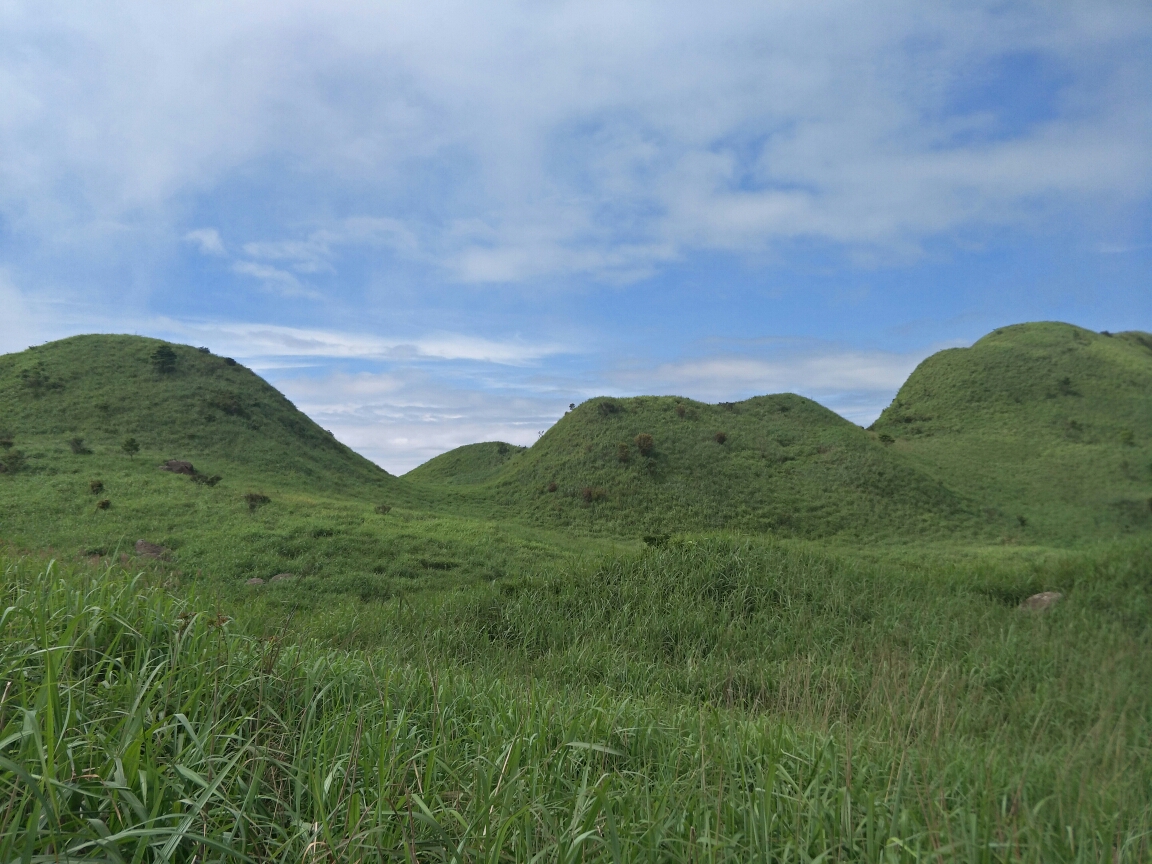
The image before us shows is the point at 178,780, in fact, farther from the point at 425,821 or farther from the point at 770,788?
the point at 770,788

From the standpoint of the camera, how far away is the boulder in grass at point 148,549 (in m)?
18.5

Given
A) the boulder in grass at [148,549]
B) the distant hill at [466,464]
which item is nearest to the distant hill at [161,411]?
the distant hill at [466,464]

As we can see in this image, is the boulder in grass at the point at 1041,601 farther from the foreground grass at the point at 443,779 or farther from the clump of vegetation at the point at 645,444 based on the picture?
the clump of vegetation at the point at 645,444

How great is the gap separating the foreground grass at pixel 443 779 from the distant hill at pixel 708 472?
1991 cm

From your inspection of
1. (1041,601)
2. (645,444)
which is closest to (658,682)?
(1041,601)

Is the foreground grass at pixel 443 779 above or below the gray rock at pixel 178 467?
below

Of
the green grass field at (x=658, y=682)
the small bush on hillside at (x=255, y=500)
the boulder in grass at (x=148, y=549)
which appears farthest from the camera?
the small bush on hillside at (x=255, y=500)

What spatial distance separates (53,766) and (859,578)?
11.6 metres

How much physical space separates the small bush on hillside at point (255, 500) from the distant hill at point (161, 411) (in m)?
8.47

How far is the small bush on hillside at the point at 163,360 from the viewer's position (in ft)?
138

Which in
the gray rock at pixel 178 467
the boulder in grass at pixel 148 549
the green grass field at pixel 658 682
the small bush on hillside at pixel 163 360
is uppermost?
the small bush on hillside at pixel 163 360

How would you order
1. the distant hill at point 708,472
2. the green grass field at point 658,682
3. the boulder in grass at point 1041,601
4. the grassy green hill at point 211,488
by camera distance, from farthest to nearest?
the distant hill at point 708,472 → the grassy green hill at point 211,488 → the boulder in grass at point 1041,601 → the green grass field at point 658,682

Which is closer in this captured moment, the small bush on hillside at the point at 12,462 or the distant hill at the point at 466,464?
the small bush on hillside at the point at 12,462

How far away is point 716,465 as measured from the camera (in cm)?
3662
